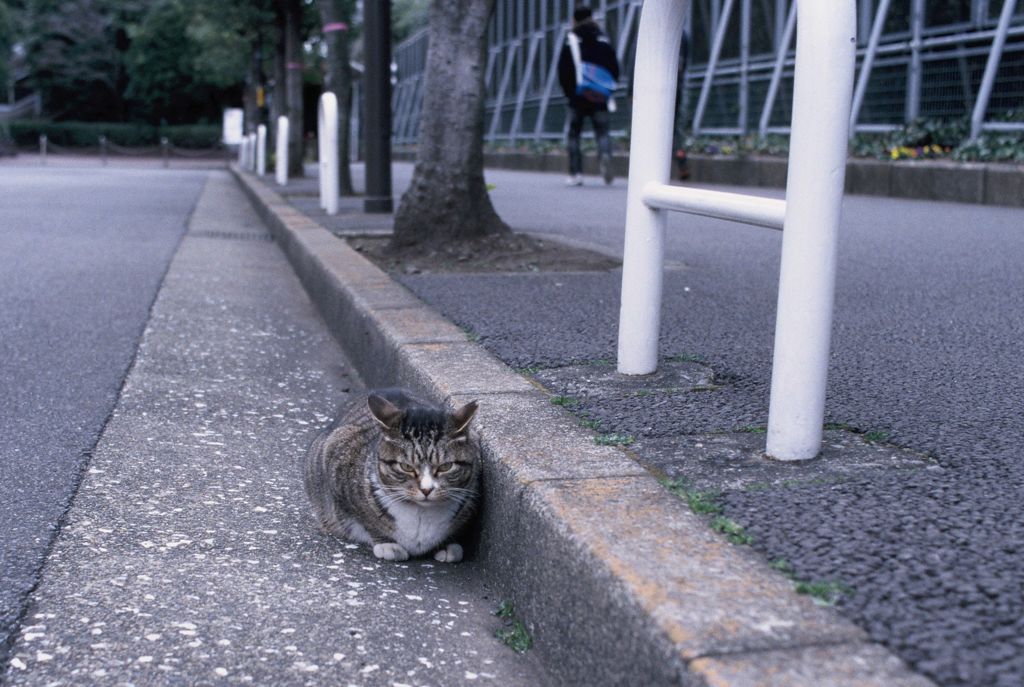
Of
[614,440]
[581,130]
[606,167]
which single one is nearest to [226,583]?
[614,440]

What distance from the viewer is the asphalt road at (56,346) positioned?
3088 mm

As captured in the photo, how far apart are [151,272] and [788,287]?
652cm

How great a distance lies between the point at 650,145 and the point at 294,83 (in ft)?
57.2

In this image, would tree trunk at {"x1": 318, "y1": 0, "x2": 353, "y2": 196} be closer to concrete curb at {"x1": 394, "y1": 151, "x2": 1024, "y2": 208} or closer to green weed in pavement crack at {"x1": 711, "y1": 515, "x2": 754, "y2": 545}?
concrete curb at {"x1": 394, "y1": 151, "x2": 1024, "y2": 208}

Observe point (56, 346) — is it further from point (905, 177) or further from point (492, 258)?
point (905, 177)

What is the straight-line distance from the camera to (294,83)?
19.9 meters

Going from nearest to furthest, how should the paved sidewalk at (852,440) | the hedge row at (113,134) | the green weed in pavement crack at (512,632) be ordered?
the paved sidewalk at (852,440), the green weed in pavement crack at (512,632), the hedge row at (113,134)

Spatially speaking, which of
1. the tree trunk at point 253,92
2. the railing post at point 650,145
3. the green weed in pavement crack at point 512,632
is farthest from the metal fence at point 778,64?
the tree trunk at point 253,92

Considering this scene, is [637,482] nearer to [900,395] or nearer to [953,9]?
[900,395]

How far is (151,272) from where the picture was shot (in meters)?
8.29

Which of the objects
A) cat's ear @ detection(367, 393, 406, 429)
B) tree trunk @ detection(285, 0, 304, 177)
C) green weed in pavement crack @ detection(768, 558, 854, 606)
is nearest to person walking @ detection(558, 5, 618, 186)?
tree trunk @ detection(285, 0, 304, 177)

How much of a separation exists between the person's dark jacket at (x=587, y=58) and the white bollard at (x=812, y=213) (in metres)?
12.8

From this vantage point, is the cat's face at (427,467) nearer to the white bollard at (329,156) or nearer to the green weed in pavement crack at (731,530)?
the green weed in pavement crack at (731,530)

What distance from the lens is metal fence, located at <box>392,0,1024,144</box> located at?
13.5m
